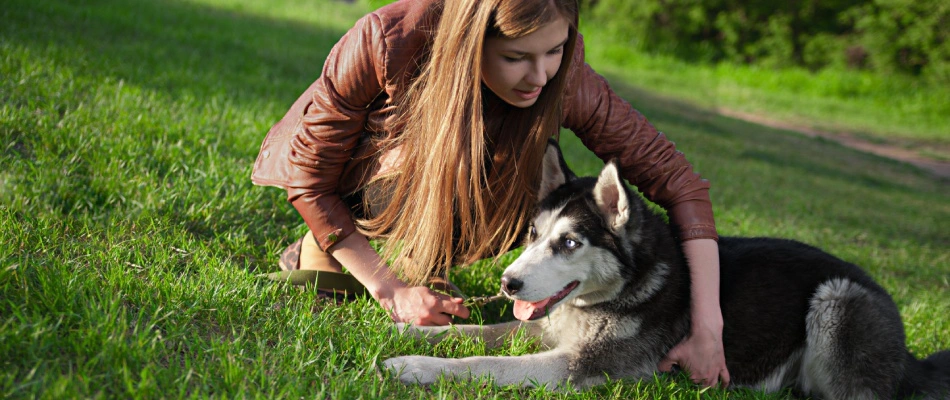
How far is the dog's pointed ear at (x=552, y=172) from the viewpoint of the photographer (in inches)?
118

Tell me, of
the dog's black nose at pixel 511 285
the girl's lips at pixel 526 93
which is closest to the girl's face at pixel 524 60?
the girl's lips at pixel 526 93

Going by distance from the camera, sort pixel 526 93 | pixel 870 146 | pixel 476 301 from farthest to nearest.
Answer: pixel 870 146 → pixel 476 301 → pixel 526 93

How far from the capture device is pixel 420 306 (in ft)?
9.75

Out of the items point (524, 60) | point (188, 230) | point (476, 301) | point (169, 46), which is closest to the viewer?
point (524, 60)

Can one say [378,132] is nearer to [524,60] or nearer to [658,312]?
[524,60]

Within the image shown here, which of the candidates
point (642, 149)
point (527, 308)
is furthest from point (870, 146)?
point (527, 308)

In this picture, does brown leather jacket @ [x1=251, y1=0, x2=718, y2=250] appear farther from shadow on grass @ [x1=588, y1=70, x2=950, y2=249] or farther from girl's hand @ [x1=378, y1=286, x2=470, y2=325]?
shadow on grass @ [x1=588, y1=70, x2=950, y2=249]

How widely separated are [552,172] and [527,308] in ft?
2.07

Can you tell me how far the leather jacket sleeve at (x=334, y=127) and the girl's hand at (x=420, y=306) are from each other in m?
0.35

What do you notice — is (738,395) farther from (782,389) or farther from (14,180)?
(14,180)

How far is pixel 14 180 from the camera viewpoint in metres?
3.40

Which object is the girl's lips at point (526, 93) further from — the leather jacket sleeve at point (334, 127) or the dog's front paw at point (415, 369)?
the dog's front paw at point (415, 369)

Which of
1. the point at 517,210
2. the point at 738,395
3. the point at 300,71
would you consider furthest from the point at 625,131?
the point at 300,71

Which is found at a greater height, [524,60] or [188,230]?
[524,60]
